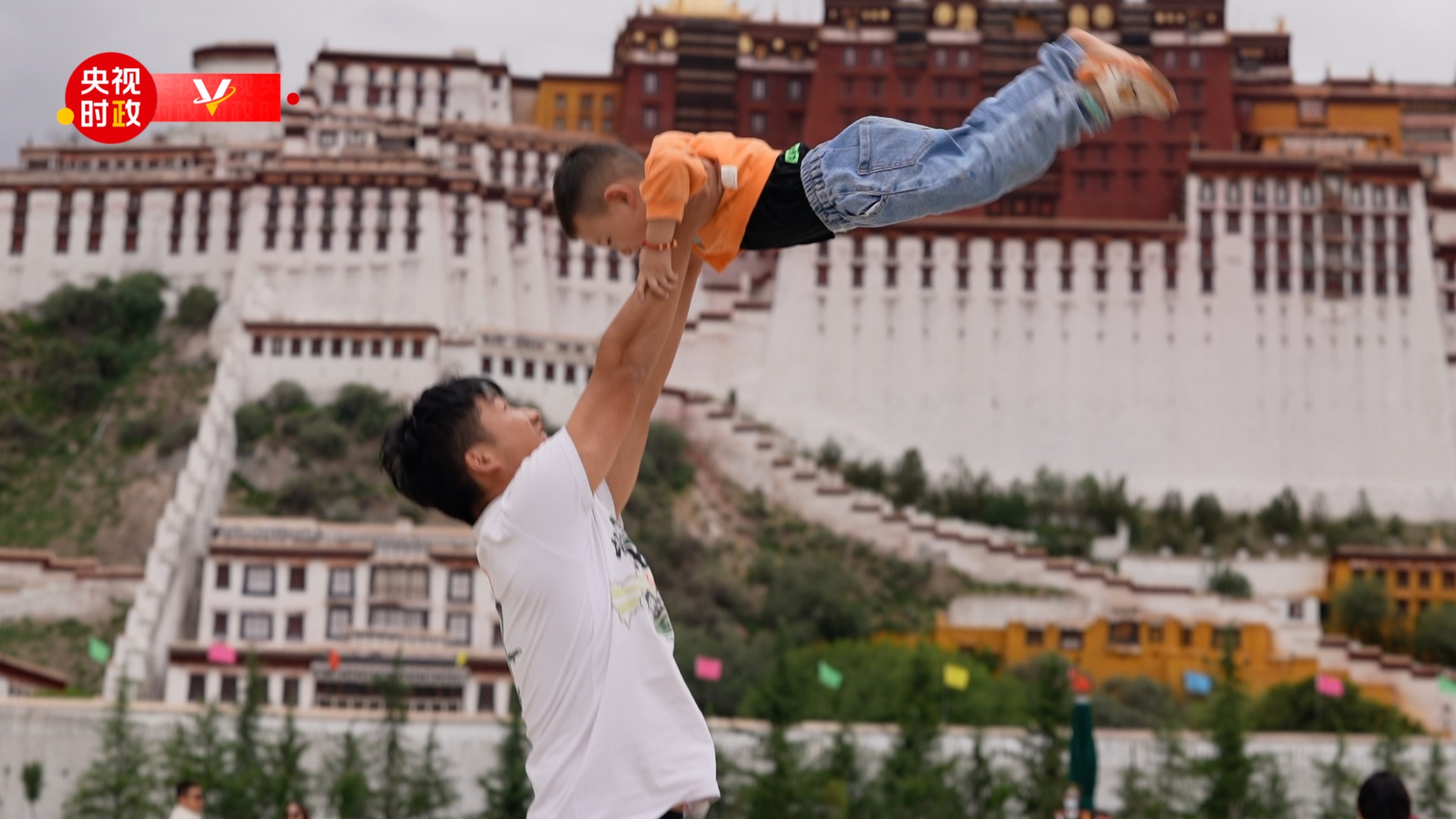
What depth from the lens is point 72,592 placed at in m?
50.8

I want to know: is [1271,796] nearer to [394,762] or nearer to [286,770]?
[394,762]

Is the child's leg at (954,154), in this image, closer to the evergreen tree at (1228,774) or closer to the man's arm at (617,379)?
the man's arm at (617,379)

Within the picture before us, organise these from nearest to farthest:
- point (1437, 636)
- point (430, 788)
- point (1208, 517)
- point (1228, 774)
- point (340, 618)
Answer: point (1228, 774)
point (430, 788)
point (340, 618)
point (1437, 636)
point (1208, 517)

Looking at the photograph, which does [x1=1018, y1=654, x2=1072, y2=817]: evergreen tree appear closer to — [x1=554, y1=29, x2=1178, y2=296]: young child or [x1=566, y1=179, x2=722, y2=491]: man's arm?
[x1=554, y1=29, x2=1178, y2=296]: young child

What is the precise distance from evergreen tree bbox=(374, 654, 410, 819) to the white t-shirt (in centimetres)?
3096

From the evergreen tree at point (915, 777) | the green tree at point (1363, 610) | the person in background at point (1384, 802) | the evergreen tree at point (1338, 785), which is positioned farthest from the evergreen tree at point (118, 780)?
the green tree at point (1363, 610)

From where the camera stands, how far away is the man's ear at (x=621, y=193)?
4.44 m

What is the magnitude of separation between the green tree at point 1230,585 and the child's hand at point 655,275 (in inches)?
2103

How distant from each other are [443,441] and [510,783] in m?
29.2

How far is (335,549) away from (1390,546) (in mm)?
29775

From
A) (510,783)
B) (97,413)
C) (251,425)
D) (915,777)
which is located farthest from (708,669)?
(97,413)

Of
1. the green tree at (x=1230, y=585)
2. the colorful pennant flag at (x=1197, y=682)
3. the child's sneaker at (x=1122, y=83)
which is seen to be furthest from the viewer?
the green tree at (x=1230, y=585)

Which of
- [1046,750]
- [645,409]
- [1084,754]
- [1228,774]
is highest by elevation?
[645,409]

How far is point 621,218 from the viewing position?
4.47m
